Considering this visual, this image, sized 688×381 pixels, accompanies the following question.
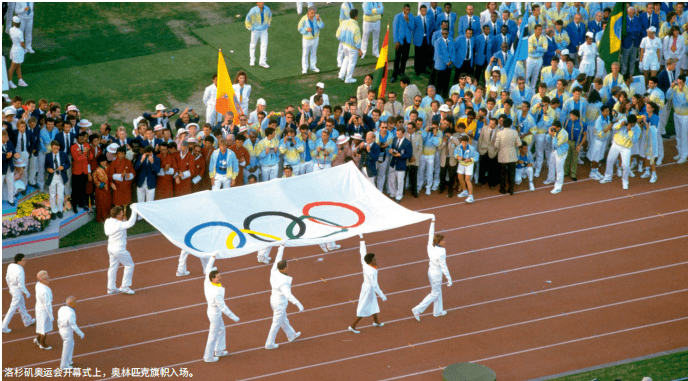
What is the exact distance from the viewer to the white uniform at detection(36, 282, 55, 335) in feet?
44.8

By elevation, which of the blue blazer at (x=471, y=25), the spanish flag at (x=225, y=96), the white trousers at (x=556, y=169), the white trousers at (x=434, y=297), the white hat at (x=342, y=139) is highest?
the blue blazer at (x=471, y=25)

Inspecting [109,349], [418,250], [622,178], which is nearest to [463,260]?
[418,250]

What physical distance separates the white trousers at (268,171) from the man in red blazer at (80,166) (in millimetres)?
3101

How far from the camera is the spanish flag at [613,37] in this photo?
19922 mm

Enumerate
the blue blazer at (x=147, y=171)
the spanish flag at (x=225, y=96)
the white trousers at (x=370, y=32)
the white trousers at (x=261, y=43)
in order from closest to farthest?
the blue blazer at (x=147, y=171), the spanish flag at (x=225, y=96), the white trousers at (x=261, y=43), the white trousers at (x=370, y=32)

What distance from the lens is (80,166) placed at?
16.7 meters

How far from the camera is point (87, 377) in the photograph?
1355 centimetres

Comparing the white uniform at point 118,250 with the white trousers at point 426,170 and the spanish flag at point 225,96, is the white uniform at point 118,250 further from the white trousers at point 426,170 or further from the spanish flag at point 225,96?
the white trousers at point 426,170

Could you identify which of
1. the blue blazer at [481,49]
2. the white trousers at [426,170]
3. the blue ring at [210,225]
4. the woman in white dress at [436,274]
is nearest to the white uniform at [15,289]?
the blue ring at [210,225]

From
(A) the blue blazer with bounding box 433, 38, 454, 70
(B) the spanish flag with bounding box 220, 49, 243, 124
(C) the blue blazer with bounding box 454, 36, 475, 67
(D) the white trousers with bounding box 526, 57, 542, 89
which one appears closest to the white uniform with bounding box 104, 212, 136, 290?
(B) the spanish flag with bounding box 220, 49, 243, 124

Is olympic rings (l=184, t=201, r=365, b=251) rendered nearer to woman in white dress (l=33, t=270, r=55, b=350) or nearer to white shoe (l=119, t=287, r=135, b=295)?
white shoe (l=119, t=287, r=135, b=295)

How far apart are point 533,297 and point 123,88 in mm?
10957

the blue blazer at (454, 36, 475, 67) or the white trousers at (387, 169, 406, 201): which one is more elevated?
the blue blazer at (454, 36, 475, 67)

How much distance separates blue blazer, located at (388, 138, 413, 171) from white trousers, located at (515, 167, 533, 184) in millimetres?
2493
